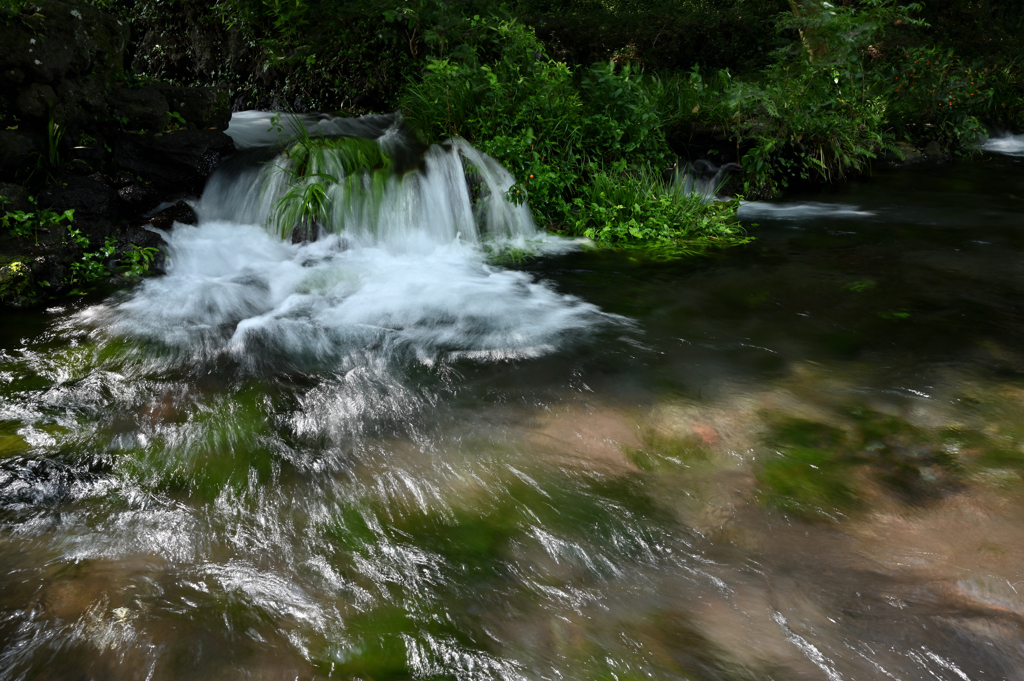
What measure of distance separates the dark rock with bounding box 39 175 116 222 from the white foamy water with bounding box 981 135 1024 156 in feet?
42.7

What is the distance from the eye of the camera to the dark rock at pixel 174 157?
6109 millimetres

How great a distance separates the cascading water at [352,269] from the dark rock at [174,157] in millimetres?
180

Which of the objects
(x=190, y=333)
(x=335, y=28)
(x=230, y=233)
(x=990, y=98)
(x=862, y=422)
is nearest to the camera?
(x=862, y=422)

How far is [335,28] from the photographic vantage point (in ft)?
30.6

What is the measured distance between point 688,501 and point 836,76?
7.90 m

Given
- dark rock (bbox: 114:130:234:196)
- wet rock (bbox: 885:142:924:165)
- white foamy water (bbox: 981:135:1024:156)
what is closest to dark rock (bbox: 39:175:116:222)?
dark rock (bbox: 114:130:234:196)

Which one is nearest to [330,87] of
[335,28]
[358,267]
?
[335,28]

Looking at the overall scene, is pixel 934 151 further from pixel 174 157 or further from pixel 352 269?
pixel 174 157

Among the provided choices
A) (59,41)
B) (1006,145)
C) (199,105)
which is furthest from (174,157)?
(1006,145)

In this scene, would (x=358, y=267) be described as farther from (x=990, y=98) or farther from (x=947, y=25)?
(x=947, y=25)

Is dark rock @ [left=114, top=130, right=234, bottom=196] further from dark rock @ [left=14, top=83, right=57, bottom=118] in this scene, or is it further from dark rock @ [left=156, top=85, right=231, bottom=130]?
dark rock @ [left=14, top=83, right=57, bottom=118]

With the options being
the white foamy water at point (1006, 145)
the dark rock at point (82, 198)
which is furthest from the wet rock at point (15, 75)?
the white foamy water at point (1006, 145)

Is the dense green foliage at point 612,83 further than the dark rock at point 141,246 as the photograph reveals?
Yes

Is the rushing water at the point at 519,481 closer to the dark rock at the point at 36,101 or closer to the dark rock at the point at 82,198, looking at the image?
the dark rock at the point at 82,198
